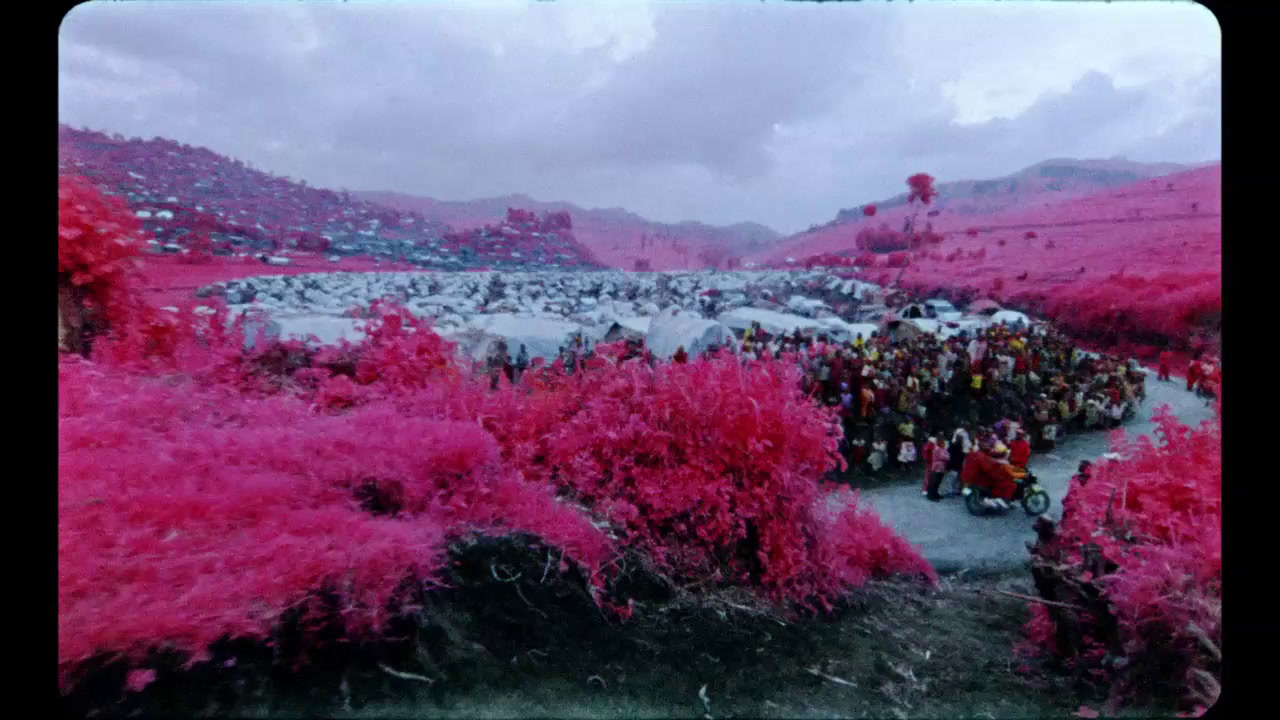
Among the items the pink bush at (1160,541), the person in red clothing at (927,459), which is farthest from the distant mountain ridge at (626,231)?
the pink bush at (1160,541)

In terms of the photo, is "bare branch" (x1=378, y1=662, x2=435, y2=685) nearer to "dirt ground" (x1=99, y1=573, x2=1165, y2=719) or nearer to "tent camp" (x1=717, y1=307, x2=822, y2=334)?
"dirt ground" (x1=99, y1=573, x2=1165, y2=719)

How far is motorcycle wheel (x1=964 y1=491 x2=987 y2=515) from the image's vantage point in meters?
4.45

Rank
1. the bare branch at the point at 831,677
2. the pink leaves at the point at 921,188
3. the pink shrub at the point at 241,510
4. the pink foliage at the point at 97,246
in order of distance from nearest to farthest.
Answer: the pink shrub at the point at 241,510
the bare branch at the point at 831,677
the pink foliage at the point at 97,246
the pink leaves at the point at 921,188

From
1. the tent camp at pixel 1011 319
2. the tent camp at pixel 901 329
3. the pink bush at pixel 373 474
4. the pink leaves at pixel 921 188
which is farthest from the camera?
the tent camp at pixel 901 329

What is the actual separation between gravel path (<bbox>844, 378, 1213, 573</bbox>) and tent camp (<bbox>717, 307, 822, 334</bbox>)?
131 cm

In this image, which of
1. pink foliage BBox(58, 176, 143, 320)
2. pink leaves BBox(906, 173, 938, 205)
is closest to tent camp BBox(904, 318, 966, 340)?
pink leaves BBox(906, 173, 938, 205)

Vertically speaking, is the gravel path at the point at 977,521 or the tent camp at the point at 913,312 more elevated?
the tent camp at the point at 913,312

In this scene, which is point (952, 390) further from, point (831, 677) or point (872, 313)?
point (831, 677)

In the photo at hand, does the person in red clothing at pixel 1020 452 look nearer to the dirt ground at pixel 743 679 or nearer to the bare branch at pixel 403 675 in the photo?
the dirt ground at pixel 743 679

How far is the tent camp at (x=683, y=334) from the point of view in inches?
176

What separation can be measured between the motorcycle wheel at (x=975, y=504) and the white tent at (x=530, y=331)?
3.09m

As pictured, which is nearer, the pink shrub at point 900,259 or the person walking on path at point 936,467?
the person walking on path at point 936,467
